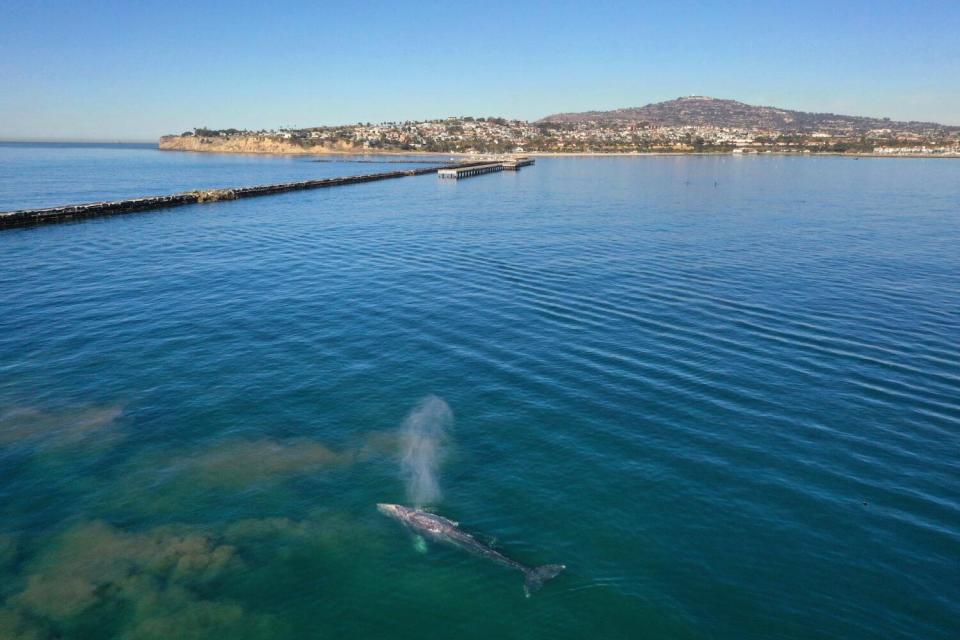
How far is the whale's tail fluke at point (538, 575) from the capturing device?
17.0 meters

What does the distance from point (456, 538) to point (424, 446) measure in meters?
6.30

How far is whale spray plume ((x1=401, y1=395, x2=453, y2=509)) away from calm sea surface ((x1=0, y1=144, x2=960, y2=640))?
44 centimetres

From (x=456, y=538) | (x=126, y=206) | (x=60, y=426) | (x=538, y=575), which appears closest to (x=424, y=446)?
(x=456, y=538)

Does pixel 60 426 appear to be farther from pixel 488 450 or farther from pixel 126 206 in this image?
pixel 126 206

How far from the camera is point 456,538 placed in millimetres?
18703

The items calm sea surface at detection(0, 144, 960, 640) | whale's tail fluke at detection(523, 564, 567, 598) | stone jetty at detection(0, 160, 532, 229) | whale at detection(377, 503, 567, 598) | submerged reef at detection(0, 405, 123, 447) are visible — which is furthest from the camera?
stone jetty at detection(0, 160, 532, 229)

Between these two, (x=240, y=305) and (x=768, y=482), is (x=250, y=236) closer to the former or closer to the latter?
(x=240, y=305)

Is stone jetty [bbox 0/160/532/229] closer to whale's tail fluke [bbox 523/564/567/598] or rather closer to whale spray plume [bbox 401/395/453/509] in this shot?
whale spray plume [bbox 401/395/453/509]

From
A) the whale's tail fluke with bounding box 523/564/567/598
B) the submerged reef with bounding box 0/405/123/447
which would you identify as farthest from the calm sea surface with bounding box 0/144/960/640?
the whale's tail fluke with bounding box 523/564/567/598

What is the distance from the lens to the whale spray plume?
70.7 feet

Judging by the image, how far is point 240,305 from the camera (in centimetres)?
4500

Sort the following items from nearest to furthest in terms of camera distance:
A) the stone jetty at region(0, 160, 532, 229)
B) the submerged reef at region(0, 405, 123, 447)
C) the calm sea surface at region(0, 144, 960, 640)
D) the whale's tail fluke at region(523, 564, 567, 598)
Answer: the calm sea surface at region(0, 144, 960, 640) → the whale's tail fluke at region(523, 564, 567, 598) → the submerged reef at region(0, 405, 123, 447) → the stone jetty at region(0, 160, 532, 229)

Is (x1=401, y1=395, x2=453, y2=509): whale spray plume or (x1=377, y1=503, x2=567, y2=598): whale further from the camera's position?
(x1=401, y1=395, x2=453, y2=509): whale spray plume

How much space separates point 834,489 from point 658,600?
964cm
